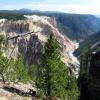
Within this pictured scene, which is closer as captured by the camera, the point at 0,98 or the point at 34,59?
the point at 0,98

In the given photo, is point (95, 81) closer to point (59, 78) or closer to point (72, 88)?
point (72, 88)

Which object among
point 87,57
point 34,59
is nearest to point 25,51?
point 34,59

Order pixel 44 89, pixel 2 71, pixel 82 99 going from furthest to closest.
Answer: pixel 82 99 → pixel 2 71 → pixel 44 89

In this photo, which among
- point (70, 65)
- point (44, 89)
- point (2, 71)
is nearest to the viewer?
point (44, 89)

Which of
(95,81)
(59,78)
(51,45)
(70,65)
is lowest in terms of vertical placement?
(70,65)

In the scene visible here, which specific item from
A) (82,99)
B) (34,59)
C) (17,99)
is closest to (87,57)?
(82,99)

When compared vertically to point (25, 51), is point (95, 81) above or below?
above

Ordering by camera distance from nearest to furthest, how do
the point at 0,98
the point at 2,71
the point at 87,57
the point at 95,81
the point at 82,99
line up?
1. the point at 0,98
2. the point at 2,71
3. the point at 95,81
4. the point at 82,99
5. the point at 87,57

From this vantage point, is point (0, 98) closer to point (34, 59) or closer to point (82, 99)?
point (82, 99)

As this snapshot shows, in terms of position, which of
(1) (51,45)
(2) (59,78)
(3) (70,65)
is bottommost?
(3) (70,65)
